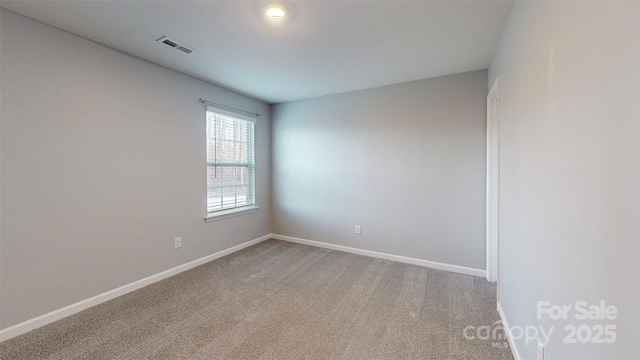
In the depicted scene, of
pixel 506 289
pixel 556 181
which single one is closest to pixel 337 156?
pixel 506 289

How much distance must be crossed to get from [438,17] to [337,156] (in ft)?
7.37

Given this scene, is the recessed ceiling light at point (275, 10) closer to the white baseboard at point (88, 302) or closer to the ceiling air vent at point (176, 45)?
the ceiling air vent at point (176, 45)

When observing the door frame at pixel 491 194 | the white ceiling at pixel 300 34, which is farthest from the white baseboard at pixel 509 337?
the white ceiling at pixel 300 34

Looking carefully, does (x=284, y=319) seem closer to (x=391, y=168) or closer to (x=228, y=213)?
(x=228, y=213)

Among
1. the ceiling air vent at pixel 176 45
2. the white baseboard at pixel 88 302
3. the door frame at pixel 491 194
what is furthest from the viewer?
the door frame at pixel 491 194

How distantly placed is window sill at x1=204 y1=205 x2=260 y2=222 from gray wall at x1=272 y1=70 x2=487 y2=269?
54 cm

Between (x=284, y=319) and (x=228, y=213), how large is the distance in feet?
6.45

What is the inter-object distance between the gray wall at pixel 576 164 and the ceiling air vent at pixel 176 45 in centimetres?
267

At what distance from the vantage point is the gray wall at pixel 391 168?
3018 millimetres

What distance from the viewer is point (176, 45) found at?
7.72ft

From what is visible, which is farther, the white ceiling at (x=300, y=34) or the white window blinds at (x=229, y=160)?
the white window blinds at (x=229, y=160)

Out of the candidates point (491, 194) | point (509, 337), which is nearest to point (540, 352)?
point (509, 337)

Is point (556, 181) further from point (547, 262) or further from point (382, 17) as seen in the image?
point (382, 17)

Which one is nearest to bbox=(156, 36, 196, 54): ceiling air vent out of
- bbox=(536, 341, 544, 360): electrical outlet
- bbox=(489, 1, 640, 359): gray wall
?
bbox=(489, 1, 640, 359): gray wall
